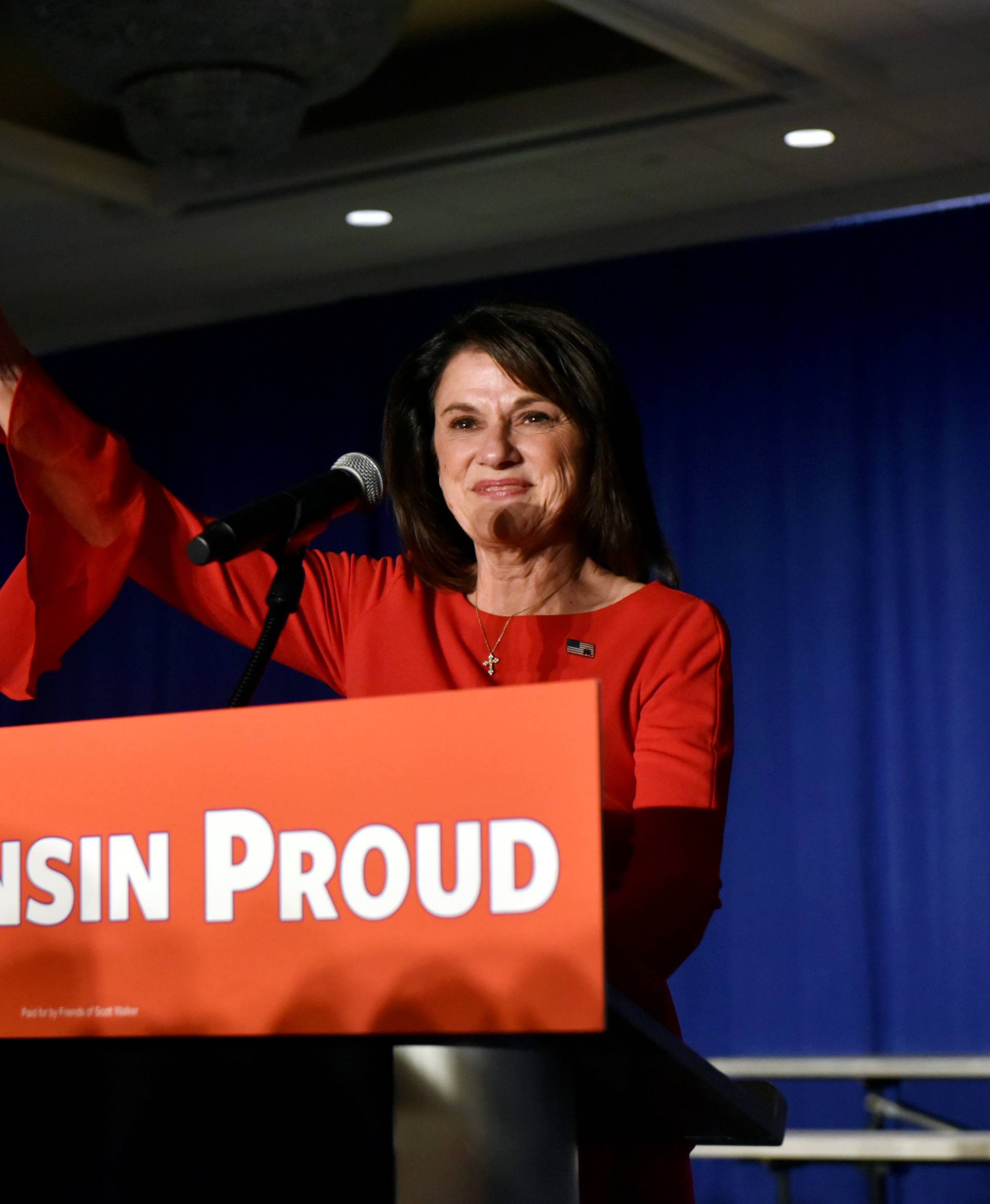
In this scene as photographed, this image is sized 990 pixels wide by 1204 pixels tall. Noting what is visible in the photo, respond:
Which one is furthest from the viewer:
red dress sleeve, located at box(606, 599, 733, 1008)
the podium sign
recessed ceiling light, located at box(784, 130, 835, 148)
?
recessed ceiling light, located at box(784, 130, 835, 148)

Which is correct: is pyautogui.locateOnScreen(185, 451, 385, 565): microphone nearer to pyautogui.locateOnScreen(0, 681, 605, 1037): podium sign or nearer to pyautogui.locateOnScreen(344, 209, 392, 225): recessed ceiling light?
pyautogui.locateOnScreen(0, 681, 605, 1037): podium sign

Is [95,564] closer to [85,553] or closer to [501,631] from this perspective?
[85,553]

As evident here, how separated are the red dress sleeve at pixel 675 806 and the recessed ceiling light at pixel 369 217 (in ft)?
14.8

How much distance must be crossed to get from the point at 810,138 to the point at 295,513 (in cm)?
418

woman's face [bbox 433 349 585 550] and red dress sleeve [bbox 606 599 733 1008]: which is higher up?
woman's face [bbox 433 349 585 550]

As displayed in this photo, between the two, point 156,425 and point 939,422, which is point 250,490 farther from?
point 939,422

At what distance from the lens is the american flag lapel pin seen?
1.48m

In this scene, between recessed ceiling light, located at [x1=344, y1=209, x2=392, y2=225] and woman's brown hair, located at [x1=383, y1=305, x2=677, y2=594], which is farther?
recessed ceiling light, located at [x1=344, y1=209, x2=392, y2=225]

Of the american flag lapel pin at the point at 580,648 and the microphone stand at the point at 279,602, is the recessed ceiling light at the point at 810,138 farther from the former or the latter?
the microphone stand at the point at 279,602

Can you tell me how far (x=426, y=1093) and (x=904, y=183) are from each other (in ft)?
16.6

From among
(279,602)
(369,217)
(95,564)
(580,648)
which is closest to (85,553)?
(95,564)

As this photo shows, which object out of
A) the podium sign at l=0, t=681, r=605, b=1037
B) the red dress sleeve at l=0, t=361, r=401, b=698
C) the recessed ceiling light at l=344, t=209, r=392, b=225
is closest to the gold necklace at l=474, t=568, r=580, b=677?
the red dress sleeve at l=0, t=361, r=401, b=698

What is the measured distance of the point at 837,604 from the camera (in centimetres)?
549

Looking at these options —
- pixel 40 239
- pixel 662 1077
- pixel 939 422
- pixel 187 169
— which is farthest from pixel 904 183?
pixel 662 1077
